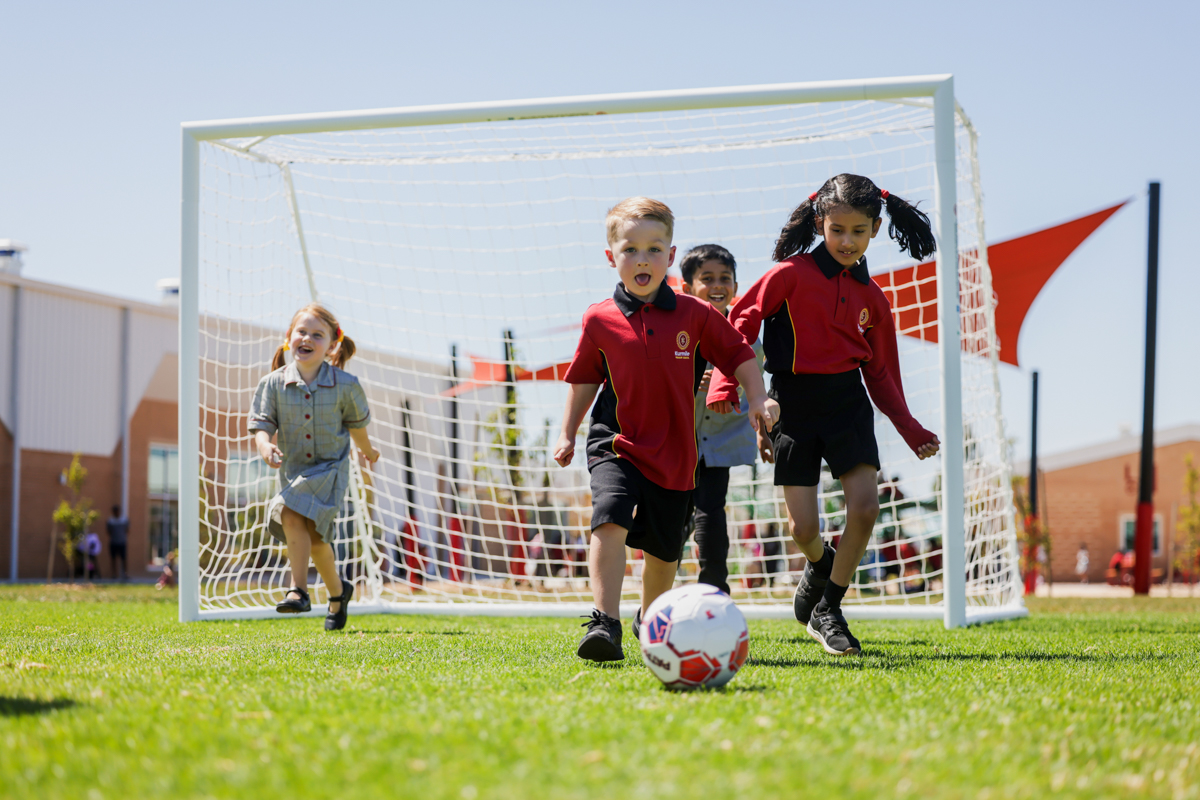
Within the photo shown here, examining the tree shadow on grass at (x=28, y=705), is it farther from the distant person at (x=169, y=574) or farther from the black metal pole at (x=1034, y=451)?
the black metal pole at (x=1034, y=451)

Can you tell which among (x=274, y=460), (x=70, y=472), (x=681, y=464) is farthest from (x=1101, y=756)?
(x=70, y=472)

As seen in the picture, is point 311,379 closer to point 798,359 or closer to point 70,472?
point 798,359

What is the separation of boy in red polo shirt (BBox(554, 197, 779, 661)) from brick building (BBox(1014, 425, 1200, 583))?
1208 inches

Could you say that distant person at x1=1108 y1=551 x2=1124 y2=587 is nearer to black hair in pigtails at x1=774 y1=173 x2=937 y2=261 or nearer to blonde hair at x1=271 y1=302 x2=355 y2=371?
black hair in pigtails at x1=774 y1=173 x2=937 y2=261

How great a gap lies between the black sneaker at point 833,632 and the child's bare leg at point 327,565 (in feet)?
8.02

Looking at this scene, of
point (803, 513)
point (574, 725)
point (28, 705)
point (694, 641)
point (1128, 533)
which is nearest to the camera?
point (574, 725)

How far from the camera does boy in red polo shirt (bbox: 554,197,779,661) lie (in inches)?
132

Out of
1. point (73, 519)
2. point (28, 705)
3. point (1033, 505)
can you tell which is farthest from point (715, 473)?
point (73, 519)

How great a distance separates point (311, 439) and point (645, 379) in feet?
7.69

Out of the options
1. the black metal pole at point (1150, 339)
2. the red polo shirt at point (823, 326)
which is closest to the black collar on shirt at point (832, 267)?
the red polo shirt at point (823, 326)

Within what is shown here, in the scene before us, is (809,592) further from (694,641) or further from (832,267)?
(694,641)

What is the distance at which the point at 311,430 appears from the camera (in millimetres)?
5113

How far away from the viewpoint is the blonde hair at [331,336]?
5.20 meters

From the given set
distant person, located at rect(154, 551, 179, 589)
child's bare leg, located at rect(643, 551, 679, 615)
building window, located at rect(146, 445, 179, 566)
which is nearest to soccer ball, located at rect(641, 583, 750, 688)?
child's bare leg, located at rect(643, 551, 679, 615)
